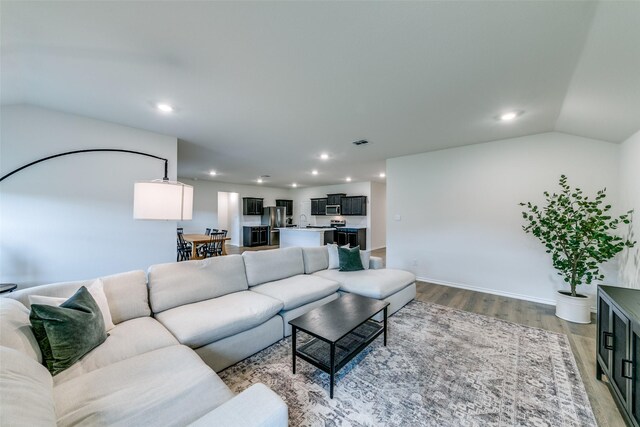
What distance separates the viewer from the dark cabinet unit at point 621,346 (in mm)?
1412

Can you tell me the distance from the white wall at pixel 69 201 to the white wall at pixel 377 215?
6578mm

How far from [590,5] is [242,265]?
3501mm

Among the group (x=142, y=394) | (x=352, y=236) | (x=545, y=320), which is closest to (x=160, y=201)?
(x=142, y=394)

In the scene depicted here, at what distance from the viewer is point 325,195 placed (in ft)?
32.1

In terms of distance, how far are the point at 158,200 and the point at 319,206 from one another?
26.5ft

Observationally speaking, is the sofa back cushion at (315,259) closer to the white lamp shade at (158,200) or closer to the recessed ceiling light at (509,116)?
the white lamp shade at (158,200)

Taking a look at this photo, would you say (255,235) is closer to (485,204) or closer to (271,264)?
(271,264)

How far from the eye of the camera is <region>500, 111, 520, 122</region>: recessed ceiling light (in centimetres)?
289

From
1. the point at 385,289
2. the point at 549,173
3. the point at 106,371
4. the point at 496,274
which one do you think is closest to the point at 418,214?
the point at 496,274

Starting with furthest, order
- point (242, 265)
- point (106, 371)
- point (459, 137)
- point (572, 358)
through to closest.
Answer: point (459, 137), point (242, 265), point (572, 358), point (106, 371)

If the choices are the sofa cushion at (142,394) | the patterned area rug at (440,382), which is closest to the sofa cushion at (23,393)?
the sofa cushion at (142,394)

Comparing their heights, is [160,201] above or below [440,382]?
above

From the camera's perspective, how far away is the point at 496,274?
3.98 meters

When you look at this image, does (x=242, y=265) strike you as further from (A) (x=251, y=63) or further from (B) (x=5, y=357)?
(A) (x=251, y=63)
